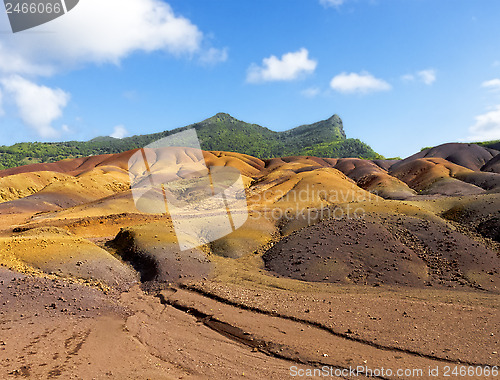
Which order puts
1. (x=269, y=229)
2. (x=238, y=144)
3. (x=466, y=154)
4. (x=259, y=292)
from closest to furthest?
(x=259, y=292), (x=269, y=229), (x=466, y=154), (x=238, y=144)

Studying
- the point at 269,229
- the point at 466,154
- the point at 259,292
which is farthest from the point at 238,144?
the point at 259,292

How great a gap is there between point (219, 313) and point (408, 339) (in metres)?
6.66

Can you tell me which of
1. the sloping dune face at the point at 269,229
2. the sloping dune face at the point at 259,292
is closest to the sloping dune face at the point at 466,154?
the sloping dune face at the point at 269,229

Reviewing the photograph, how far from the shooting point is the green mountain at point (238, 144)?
132 m

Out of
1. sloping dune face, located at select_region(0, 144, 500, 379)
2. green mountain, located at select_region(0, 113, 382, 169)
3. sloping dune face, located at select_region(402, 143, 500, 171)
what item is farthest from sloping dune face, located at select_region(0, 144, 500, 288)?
green mountain, located at select_region(0, 113, 382, 169)

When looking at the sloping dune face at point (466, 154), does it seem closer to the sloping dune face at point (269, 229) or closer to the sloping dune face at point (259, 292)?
the sloping dune face at point (269, 229)

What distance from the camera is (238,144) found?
154 meters

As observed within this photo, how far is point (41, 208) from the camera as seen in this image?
38.7 metres

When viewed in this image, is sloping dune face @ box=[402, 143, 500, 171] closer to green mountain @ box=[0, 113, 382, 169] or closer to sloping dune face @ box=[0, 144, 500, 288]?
sloping dune face @ box=[0, 144, 500, 288]

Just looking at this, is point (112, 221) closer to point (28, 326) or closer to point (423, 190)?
point (28, 326)

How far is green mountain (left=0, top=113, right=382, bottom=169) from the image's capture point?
13175cm

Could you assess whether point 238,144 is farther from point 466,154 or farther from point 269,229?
point 269,229

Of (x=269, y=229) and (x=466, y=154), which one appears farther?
(x=466, y=154)

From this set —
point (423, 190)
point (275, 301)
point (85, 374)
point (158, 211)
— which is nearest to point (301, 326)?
point (275, 301)
